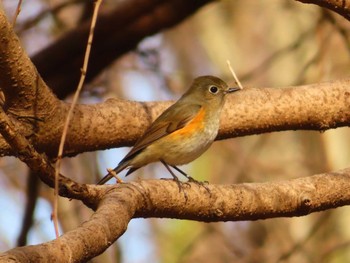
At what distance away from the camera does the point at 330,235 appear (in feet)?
28.5

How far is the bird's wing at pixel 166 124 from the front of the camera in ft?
15.4

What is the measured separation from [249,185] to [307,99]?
89 cm

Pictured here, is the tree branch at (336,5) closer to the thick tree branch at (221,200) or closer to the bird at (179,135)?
the thick tree branch at (221,200)

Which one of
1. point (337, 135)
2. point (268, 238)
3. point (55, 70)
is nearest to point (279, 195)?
point (55, 70)

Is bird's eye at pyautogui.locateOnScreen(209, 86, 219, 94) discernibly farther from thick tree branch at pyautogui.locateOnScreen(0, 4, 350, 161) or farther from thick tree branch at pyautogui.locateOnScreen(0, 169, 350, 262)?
thick tree branch at pyautogui.locateOnScreen(0, 169, 350, 262)

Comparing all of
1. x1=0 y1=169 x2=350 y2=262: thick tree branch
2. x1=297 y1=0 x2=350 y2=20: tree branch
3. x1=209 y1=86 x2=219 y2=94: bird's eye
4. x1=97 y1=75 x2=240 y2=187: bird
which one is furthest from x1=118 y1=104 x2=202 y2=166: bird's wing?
x1=297 y1=0 x2=350 y2=20: tree branch

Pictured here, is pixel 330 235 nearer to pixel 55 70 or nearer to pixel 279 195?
pixel 55 70

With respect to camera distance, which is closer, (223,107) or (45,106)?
(45,106)

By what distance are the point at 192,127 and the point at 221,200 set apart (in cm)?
142

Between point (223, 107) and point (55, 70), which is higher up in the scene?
point (55, 70)

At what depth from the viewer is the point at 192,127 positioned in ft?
17.0

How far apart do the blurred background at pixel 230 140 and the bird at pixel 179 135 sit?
3.90ft

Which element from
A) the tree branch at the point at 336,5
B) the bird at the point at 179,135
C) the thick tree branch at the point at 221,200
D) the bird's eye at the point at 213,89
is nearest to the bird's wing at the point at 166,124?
the bird at the point at 179,135

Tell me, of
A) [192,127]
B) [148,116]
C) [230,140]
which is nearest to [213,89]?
[192,127]
